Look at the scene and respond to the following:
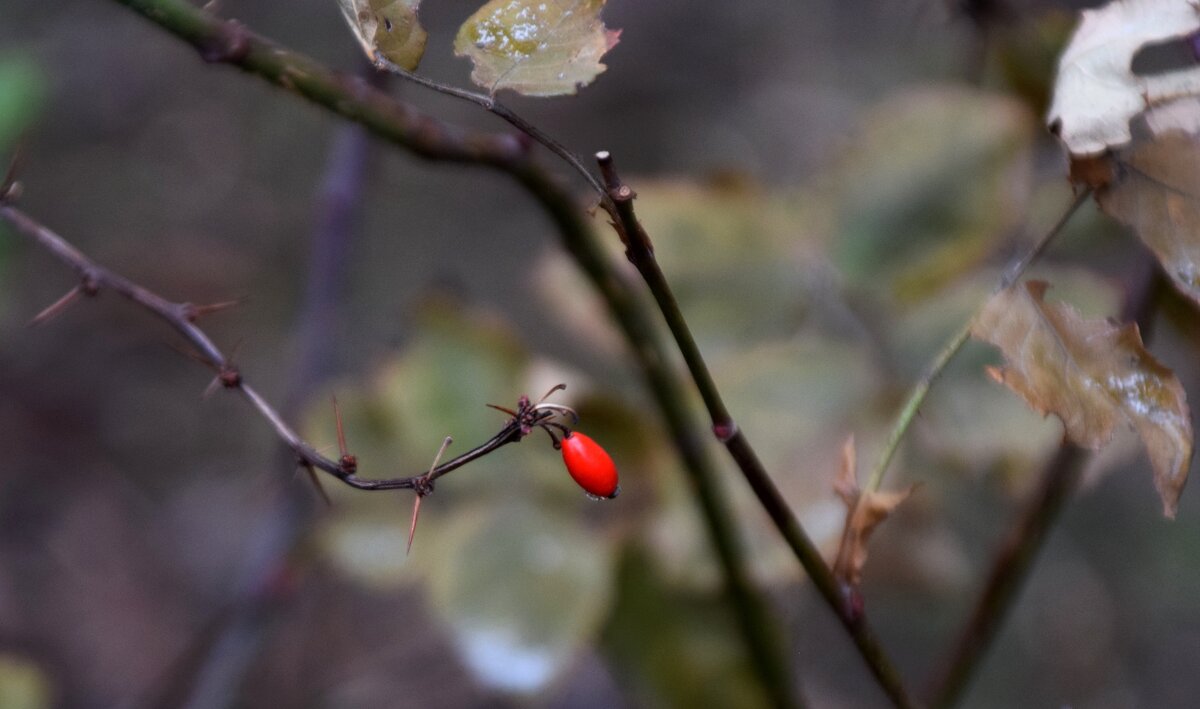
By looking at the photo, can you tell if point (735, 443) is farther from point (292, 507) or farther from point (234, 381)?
point (292, 507)

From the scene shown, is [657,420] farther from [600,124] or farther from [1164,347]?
[600,124]

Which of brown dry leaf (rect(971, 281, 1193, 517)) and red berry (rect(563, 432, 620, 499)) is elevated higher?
brown dry leaf (rect(971, 281, 1193, 517))

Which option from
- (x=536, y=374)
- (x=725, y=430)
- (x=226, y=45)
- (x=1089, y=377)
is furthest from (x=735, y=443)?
(x=536, y=374)

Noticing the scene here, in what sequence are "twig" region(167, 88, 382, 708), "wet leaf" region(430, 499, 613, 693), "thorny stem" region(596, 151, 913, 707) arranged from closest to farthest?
"thorny stem" region(596, 151, 913, 707) → "wet leaf" region(430, 499, 613, 693) → "twig" region(167, 88, 382, 708)

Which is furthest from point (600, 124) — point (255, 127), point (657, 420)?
point (657, 420)

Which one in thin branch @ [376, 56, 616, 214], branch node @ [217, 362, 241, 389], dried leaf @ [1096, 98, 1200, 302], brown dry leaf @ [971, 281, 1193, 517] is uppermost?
thin branch @ [376, 56, 616, 214]

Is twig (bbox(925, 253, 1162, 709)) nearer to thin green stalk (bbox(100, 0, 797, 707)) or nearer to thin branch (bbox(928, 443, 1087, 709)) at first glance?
thin branch (bbox(928, 443, 1087, 709))

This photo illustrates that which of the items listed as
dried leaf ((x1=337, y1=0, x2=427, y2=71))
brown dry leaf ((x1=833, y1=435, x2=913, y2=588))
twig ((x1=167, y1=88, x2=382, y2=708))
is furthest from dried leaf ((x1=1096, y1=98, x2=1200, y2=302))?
twig ((x1=167, y1=88, x2=382, y2=708))
